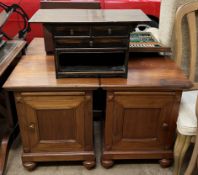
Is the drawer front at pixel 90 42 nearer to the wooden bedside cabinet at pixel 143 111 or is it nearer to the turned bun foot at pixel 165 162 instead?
the wooden bedside cabinet at pixel 143 111

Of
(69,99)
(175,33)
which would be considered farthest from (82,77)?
(175,33)

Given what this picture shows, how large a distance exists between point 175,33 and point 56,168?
108 centimetres

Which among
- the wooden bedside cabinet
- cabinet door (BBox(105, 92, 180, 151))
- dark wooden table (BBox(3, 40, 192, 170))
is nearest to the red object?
dark wooden table (BBox(3, 40, 192, 170))

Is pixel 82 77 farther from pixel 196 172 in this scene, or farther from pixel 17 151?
pixel 196 172

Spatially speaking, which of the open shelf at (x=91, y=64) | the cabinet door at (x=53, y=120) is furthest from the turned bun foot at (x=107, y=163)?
the open shelf at (x=91, y=64)

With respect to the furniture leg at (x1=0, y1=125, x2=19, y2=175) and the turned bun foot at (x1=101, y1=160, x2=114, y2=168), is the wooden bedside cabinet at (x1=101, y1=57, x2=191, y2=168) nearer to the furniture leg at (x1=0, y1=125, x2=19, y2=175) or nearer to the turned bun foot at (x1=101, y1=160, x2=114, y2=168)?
the turned bun foot at (x1=101, y1=160, x2=114, y2=168)

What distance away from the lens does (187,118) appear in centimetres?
113

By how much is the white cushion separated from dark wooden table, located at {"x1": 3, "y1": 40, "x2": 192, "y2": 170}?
0.16 ft

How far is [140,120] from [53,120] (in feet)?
1.54

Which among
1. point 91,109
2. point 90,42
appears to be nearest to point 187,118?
point 91,109

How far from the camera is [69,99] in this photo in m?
1.14

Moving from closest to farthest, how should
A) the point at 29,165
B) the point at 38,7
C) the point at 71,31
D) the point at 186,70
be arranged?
the point at 71,31
the point at 29,165
the point at 186,70
the point at 38,7

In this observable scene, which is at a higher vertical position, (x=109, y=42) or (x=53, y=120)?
(x=109, y=42)

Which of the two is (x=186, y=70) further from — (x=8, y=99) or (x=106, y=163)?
(x=8, y=99)
